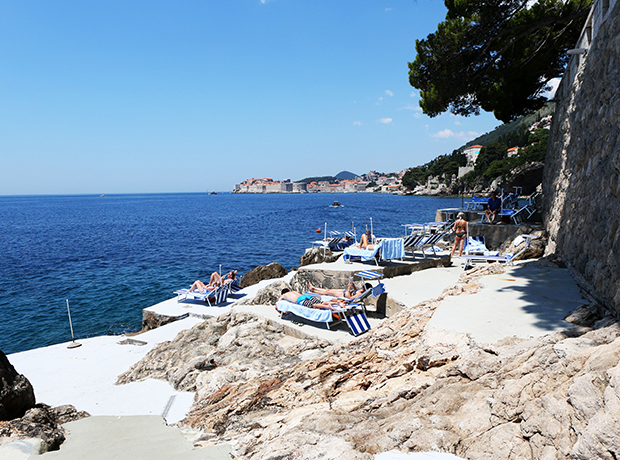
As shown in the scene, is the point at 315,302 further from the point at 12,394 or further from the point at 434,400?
the point at 434,400

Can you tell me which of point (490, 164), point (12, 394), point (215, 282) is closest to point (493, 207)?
point (215, 282)

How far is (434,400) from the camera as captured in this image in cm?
268

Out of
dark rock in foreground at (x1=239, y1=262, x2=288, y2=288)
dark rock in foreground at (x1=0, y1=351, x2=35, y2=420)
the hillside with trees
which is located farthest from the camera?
the hillside with trees

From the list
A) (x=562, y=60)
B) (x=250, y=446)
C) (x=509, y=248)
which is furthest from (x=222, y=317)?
(x=562, y=60)

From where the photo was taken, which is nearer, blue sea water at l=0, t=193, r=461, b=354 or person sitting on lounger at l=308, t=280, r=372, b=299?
person sitting on lounger at l=308, t=280, r=372, b=299

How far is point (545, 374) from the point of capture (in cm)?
246

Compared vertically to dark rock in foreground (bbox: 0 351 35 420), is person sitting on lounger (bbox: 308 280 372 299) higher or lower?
lower

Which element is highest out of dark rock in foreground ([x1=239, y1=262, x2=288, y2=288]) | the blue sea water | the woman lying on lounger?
the woman lying on lounger

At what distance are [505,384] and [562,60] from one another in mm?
13955

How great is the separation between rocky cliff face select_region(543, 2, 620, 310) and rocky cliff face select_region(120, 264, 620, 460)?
78 centimetres

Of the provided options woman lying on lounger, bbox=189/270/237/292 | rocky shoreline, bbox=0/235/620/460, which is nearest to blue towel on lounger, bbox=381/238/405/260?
rocky shoreline, bbox=0/235/620/460

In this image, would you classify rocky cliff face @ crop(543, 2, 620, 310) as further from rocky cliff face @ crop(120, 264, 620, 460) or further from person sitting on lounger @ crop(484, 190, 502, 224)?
person sitting on lounger @ crop(484, 190, 502, 224)

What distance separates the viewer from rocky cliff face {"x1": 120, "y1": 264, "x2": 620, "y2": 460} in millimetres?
2041

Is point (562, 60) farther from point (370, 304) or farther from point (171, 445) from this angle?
point (171, 445)
